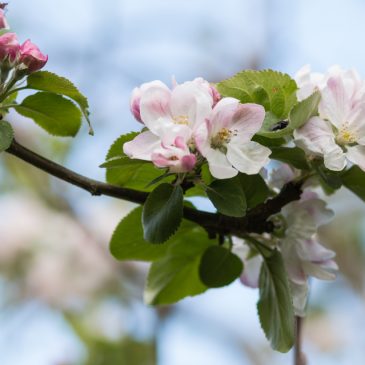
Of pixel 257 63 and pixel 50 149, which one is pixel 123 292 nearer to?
pixel 50 149

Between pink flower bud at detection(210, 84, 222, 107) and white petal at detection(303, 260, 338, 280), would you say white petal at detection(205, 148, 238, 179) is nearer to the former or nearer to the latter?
pink flower bud at detection(210, 84, 222, 107)

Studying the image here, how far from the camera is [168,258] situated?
826 mm

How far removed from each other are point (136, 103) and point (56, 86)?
8cm

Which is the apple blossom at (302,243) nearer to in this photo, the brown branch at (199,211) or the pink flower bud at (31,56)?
the brown branch at (199,211)

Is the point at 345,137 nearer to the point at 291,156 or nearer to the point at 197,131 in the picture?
the point at 291,156

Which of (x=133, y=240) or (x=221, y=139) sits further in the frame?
(x=133, y=240)

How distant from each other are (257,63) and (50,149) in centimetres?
90

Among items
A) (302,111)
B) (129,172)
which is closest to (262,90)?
(302,111)

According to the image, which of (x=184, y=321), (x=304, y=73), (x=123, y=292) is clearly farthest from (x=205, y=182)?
(x=184, y=321)

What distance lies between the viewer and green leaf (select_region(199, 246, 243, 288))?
776mm

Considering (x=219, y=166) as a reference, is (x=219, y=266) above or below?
below

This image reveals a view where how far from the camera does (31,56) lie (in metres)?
0.64

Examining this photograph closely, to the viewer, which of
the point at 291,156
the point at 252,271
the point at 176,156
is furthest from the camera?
the point at 252,271

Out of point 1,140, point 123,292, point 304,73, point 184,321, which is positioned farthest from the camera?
point 184,321
